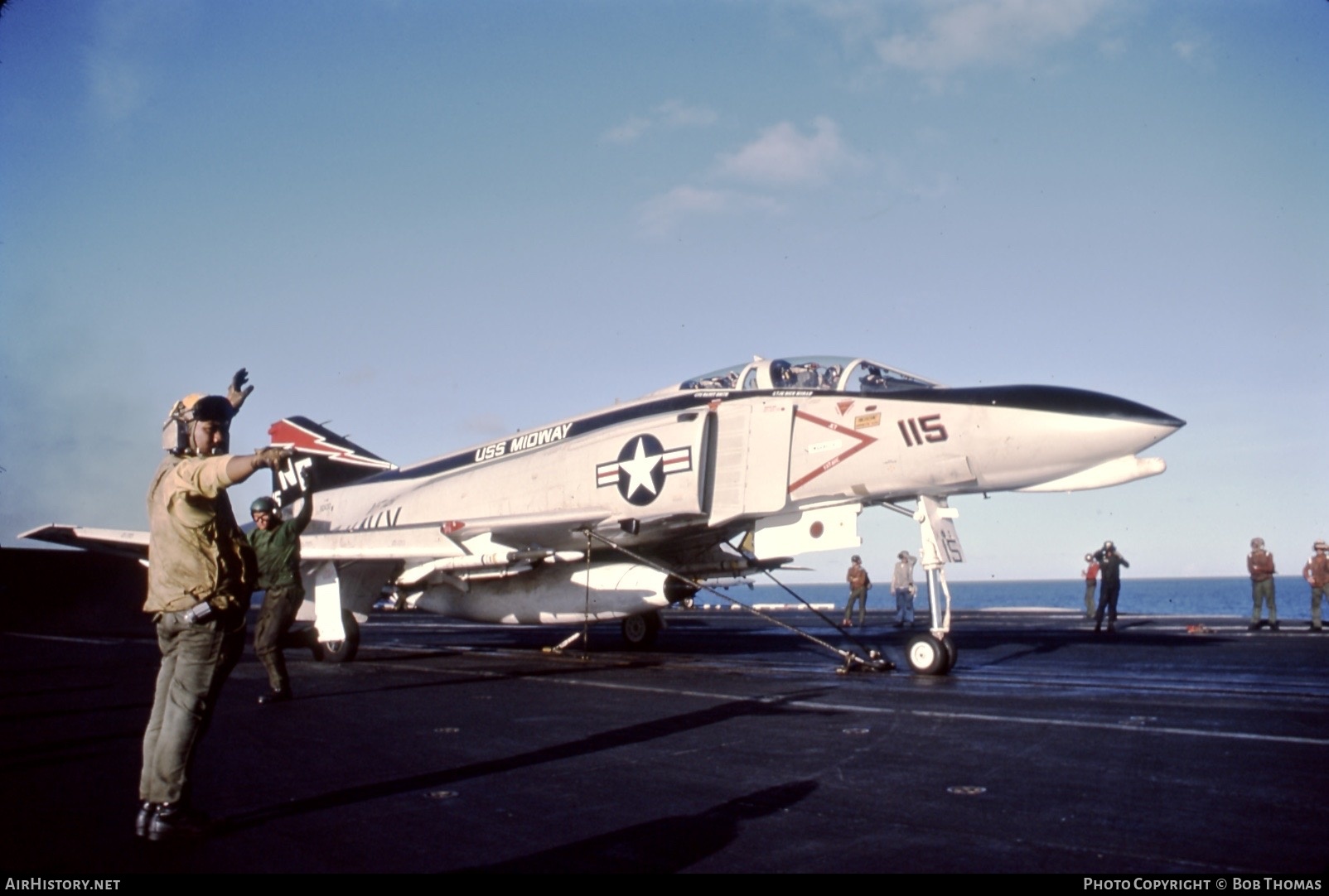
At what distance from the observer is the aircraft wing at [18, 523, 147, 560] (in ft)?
48.5

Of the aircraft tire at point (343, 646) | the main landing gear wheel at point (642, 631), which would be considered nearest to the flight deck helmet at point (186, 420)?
the aircraft tire at point (343, 646)

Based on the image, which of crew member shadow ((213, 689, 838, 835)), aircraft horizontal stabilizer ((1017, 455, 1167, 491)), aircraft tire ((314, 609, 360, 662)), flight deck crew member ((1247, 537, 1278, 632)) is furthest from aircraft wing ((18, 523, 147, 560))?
flight deck crew member ((1247, 537, 1278, 632))

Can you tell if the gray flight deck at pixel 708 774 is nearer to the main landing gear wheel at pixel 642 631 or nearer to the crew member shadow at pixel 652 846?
the crew member shadow at pixel 652 846

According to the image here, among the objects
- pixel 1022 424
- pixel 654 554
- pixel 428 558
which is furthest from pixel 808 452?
pixel 428 558

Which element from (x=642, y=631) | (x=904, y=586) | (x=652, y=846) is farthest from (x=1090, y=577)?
(x=652, y=846)

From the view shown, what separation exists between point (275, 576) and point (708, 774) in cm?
628

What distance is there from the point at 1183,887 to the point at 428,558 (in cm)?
1144

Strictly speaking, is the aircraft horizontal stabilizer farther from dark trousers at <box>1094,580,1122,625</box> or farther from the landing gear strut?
dark trousers at <box>1094,580,1122,625</box>

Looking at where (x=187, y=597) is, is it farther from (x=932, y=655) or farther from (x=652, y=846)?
(x=932, y=655)

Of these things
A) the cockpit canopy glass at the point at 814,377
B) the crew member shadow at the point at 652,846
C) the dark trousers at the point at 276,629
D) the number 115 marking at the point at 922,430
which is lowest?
the crew member shadow at the point at 652,846

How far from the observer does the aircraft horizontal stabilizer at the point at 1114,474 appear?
30.4 feet

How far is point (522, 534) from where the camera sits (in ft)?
43.7

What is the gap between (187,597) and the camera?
4.04 m

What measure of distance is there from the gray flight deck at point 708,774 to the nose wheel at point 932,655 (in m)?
0.19
